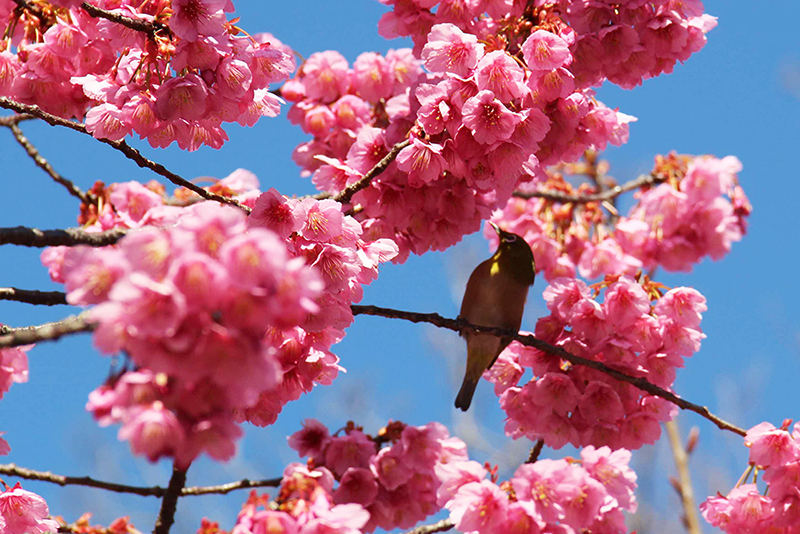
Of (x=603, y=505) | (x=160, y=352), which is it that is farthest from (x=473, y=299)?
(x=160, y=352)

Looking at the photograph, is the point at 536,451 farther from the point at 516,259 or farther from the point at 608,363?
the point at 516,259

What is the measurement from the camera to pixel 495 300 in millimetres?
3875

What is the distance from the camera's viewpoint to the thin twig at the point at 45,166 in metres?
3.14

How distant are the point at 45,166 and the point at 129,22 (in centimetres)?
162

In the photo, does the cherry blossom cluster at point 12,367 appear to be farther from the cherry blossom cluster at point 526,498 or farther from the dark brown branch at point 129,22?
the cherry blossom cluster at point 526,498

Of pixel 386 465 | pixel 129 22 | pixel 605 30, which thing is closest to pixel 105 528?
pixel 386 465

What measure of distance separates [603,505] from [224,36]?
1634mm

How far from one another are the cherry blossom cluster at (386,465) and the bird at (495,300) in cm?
116

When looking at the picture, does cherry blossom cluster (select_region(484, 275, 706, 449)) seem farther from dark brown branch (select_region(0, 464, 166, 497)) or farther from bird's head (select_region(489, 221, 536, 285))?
dark brown branch (select_region(0, 464, 166, 497))

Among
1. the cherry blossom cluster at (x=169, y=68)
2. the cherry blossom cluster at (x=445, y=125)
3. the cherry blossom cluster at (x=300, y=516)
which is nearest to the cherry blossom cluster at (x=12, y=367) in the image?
the cherry blossom cluster at (x=169, y=68)

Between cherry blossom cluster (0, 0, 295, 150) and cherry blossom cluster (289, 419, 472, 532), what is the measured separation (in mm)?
1122

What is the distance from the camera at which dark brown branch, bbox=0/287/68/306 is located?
1891 mm

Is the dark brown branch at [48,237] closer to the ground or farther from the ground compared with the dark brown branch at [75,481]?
farther from the ground

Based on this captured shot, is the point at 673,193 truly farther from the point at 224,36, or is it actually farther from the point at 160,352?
the point at 160,352
